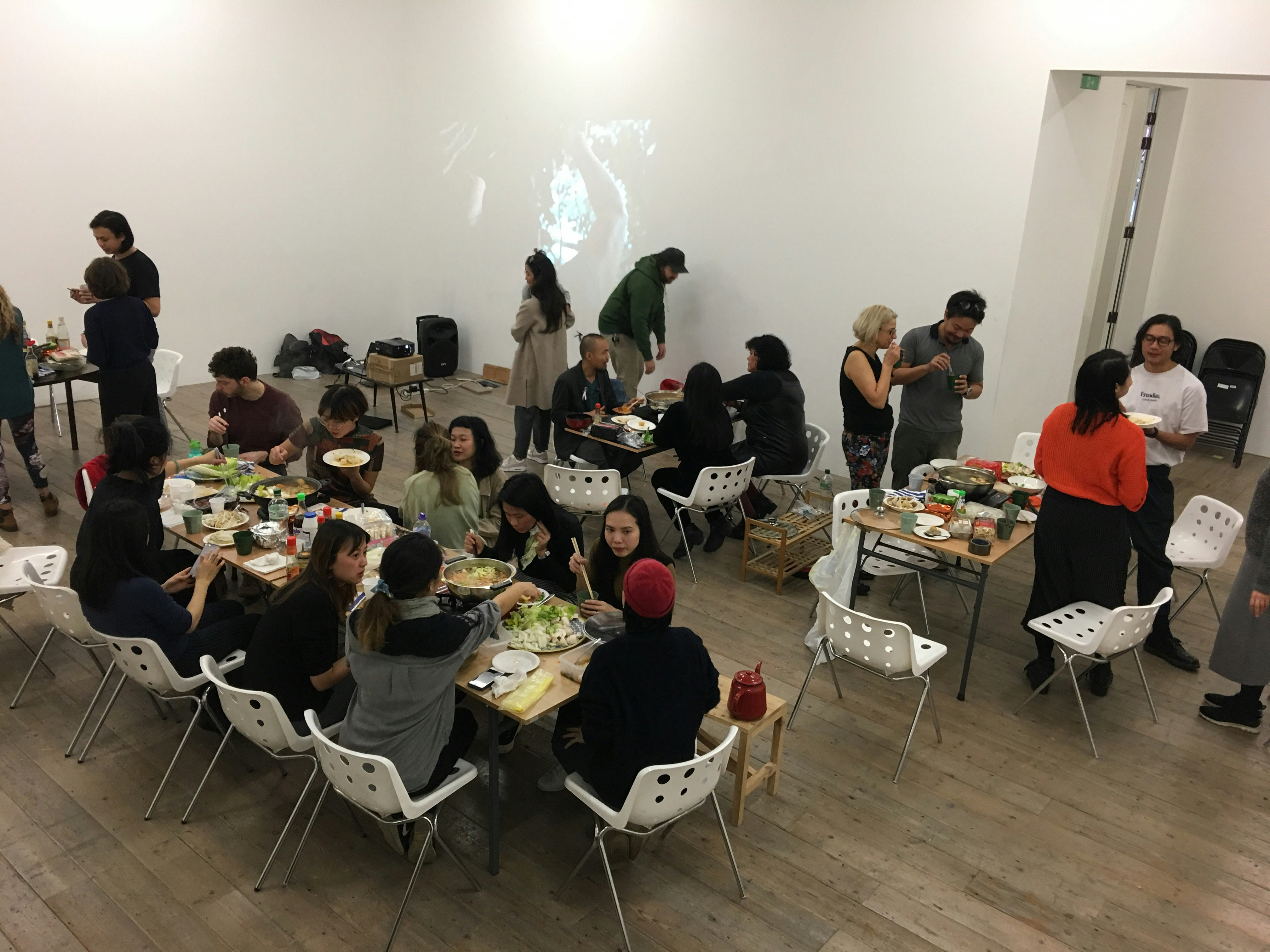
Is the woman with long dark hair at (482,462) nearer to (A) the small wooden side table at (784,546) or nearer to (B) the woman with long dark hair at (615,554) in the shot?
(B) the woman with long dark hair at (615,554)

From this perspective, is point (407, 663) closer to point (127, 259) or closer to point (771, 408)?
point (771, 408)

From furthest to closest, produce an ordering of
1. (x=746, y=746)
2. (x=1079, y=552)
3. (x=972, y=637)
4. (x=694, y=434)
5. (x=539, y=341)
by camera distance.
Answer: (x=539, y=341)
(x=694, y=434)
(x=972, y=637)
(x=1079, y=552)
(x=746, y=746)

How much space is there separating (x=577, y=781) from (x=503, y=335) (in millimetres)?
7415

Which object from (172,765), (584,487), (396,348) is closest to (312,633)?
(172,765)

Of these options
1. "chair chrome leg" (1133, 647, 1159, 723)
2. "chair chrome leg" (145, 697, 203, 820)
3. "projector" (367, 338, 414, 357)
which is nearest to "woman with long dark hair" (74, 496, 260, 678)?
"chair chrome leg" (145, 697, 203, 820)

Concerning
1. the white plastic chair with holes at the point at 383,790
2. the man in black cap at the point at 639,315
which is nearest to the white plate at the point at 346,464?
the white plastic chair with holes at the point at 383,790

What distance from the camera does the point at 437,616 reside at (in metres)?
3.05

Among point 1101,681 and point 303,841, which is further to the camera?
point 1101,681

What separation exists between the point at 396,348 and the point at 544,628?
19.2 feet

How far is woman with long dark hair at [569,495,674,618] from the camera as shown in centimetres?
379

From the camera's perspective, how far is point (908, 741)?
3961 millimetres

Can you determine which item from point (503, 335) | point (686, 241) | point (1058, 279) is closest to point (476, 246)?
point (503, 335)

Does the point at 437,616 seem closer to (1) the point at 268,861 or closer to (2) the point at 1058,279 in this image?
(1) the point at 268,861

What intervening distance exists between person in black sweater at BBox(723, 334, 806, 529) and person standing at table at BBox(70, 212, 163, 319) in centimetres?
405
